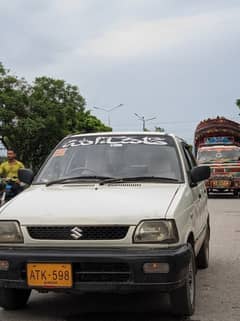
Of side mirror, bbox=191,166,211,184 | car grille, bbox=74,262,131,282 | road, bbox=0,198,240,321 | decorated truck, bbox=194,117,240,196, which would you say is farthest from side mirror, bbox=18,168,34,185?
decorated truck, bbox=194,117,240,196

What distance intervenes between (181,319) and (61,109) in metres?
45.5

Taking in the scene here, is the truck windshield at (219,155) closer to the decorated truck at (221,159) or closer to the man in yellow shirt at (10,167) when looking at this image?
the decorated truck at (221,159)

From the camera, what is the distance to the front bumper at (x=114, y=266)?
4.93 meters

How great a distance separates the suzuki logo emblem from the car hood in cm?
6

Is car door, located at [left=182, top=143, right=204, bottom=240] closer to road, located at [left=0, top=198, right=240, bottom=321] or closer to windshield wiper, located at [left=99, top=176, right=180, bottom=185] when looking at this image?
windshield wiper, located at [left=99, top=176, right=180, bottom=185]

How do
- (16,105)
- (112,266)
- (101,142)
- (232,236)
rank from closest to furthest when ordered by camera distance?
(112,266) → (101,142) → (232,236) → (16,105)

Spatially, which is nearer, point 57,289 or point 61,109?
point 57,289

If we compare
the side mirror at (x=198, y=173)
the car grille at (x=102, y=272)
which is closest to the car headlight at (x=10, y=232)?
the car grille at (x=102, y=272)

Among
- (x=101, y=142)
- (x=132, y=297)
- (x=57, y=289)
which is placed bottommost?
(x=132, y=297)

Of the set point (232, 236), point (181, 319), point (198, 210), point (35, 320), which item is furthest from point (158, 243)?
point (232, 236)

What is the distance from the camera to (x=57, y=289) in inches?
198

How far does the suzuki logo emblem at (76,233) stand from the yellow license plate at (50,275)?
0.77 ft

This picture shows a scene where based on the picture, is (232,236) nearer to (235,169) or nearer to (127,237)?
(127,237)

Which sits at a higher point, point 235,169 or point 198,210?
point 198,210
